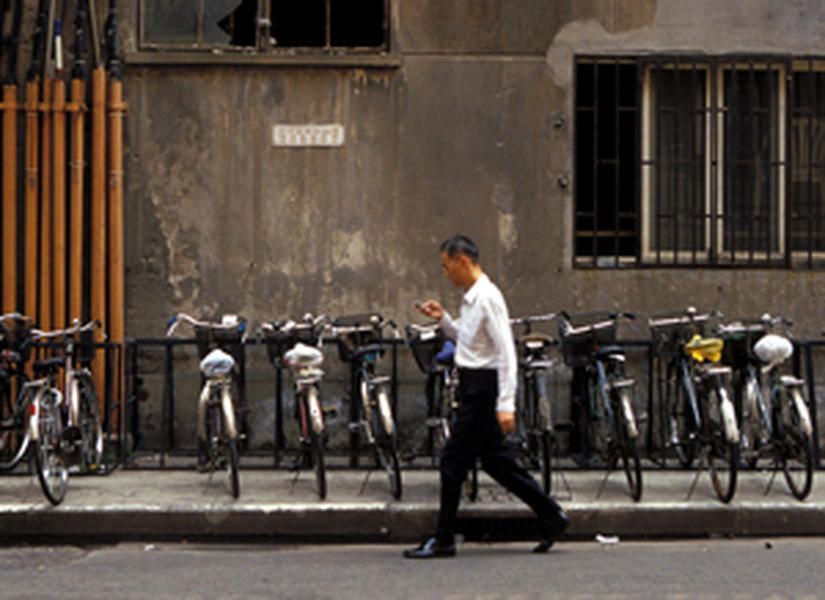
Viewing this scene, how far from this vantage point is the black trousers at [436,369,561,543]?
8.17 meters

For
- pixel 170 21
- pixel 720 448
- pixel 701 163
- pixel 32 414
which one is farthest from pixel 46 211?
pixel 720 448

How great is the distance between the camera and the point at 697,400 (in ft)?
31.6

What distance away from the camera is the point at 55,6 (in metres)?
11.3

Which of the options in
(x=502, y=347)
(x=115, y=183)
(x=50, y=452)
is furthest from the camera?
(x=115, y=183)

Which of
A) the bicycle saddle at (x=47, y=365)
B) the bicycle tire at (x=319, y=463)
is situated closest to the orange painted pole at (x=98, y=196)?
the bicycle saddle at (x=47, y=365)

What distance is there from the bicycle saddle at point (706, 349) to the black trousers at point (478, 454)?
1893mm

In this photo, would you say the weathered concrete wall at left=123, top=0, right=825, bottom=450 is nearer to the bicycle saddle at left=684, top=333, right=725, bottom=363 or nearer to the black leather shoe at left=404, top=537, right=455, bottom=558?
the bicycle saddle at left=684, top=333, right=725, bottom=363

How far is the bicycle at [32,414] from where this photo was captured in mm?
8961

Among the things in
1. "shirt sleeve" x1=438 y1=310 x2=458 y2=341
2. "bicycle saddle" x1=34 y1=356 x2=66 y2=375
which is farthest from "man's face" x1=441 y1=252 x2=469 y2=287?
"bicycle saddle" x1=34 y1=356 x2=66 y2=375

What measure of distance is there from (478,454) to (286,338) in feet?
7.22

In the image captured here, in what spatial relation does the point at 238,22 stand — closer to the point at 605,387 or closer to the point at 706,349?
the point at 605,387

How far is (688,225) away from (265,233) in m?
3.53

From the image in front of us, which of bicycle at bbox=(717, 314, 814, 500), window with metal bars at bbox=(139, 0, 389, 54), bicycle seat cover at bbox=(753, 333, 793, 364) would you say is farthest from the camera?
window with metal bars at bbox=(139, 0, 389, 54)

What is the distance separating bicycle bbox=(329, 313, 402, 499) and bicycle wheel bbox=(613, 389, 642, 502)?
1481 mm
